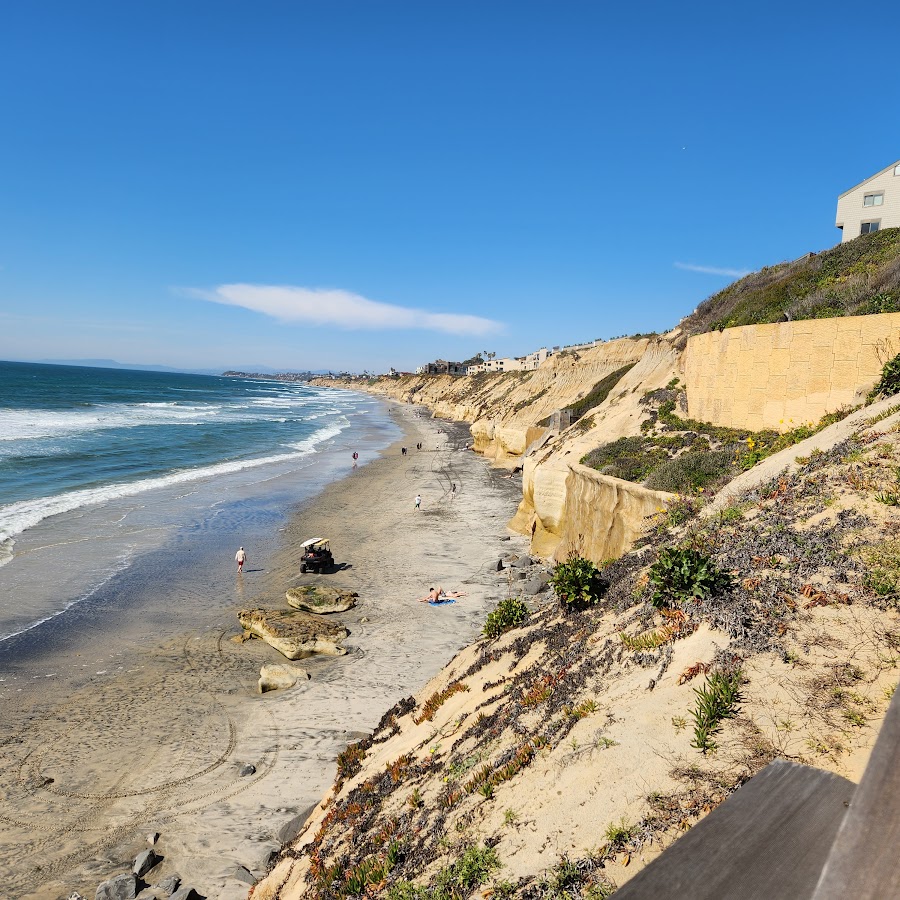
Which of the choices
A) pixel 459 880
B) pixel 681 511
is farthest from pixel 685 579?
pixel 681 511

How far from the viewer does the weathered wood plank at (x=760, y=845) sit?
182cm

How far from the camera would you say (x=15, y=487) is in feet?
118

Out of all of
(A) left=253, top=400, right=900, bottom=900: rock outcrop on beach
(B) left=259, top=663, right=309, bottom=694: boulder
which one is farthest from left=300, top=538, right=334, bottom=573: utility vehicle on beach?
(A) left=253, top=400, right=900, bottom=900: rock outcrop on beach

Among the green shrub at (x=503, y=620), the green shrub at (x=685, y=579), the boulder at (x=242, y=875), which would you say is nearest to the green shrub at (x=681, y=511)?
the green shrub at (x=503, y=620)

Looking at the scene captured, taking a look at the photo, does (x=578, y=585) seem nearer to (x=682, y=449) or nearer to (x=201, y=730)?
(x=201, y=730)

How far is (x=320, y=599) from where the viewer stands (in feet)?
67.7

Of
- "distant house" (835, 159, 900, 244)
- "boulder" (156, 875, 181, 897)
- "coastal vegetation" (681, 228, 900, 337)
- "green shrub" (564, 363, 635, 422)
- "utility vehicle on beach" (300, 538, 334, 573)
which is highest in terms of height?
"distant house" (835, 159, 900, 244)

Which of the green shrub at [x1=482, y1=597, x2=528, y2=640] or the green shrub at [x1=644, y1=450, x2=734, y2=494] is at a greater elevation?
the green shrub at [x1=644, y1=450, x2=734, y2=494]

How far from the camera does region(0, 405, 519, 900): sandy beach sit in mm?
10383

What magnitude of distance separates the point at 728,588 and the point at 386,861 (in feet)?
17.1

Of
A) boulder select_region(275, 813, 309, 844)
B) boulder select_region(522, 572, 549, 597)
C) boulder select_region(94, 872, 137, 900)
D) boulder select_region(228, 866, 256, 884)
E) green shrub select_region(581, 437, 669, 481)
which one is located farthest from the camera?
boulder select_region(522, 572, 549, 597)

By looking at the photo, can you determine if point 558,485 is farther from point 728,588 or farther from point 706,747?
point 706,747

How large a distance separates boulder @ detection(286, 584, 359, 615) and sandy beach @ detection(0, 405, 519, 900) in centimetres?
52

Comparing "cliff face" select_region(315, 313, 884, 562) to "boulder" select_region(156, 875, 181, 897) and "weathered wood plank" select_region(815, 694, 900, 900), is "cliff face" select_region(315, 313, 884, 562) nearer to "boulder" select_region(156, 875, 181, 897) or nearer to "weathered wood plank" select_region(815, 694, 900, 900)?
"boulder" select_region(156, 875, 181, 897)
